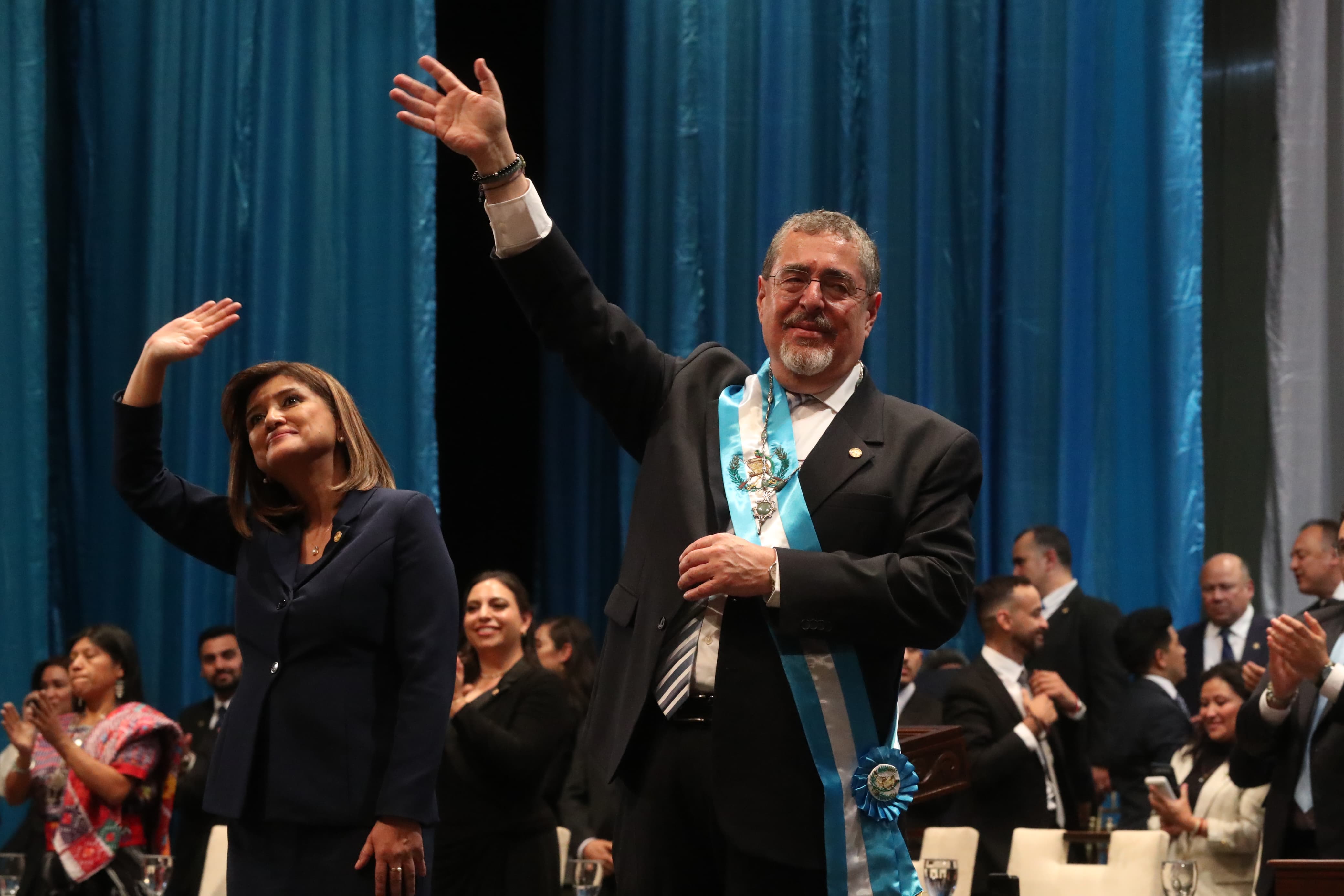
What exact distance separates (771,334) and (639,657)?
49 centimetres

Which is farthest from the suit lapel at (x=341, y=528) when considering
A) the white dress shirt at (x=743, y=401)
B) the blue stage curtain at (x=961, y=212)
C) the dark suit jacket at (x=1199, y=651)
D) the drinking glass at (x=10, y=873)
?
the blue stage curtain at (x=961, y=212)

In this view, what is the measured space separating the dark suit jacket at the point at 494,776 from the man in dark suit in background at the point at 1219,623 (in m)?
2.68

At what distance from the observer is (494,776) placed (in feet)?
13.5

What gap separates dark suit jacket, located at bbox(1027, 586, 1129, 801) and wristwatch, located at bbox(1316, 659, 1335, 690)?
5.79ft

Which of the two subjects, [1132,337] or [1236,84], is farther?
[1236,84]

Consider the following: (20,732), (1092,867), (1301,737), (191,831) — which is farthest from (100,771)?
(1301,737)

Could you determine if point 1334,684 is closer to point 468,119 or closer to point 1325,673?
point 1325,673

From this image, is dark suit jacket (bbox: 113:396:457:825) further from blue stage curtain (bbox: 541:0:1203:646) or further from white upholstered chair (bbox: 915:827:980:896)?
blue stage curtain (bbox: 541:0:1203:646)

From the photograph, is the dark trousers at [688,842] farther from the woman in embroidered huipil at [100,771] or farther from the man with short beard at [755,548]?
the woman in embroidered huipil at [100,771]

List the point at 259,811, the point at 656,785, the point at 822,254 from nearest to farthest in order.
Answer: the point at 656,785 → the point at 822,254 → the point at 259,811

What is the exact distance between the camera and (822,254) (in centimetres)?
224

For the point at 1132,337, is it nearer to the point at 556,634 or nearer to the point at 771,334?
the point at 556,634

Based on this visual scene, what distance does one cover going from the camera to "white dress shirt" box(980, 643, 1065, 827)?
194 inches

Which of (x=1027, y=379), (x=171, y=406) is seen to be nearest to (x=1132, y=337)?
(x=1027, y=379)
